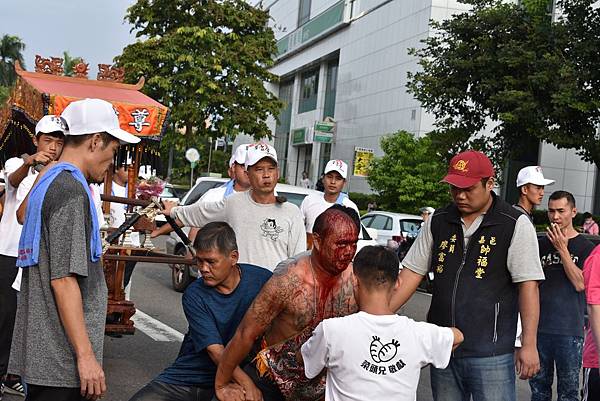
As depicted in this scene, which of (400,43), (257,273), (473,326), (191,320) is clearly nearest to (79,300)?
(191,320)

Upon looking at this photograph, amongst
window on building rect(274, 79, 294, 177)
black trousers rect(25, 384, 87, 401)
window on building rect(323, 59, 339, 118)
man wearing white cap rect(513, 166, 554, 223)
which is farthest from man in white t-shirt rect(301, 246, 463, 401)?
window on building rect(274, 79, 294, 177)

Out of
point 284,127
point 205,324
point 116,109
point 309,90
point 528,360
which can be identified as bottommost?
point 528,360

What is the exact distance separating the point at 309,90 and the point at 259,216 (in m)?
50.6

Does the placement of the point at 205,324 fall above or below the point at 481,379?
above

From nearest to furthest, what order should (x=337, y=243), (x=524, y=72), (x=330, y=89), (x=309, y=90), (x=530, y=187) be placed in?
(x=337, y=243) → (x=530, y=187) → (x=524, y=72) → (x=330, y=89) → (x=309, y=90)

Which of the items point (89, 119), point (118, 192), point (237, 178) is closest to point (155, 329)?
point (118, 192)

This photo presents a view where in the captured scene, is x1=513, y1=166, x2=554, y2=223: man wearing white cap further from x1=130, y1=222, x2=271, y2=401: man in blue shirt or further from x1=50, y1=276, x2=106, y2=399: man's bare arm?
x1=50, y1=276, x2=106, y2=399: man's bare arm

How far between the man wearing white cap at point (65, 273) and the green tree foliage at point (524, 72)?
1836 centimetres

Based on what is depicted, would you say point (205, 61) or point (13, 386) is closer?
point (13, 386)

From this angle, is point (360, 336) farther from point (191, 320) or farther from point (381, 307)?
point (191, 320)

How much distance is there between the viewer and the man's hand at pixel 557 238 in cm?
609

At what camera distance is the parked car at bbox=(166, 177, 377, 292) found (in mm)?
12969

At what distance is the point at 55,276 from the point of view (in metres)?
3.44

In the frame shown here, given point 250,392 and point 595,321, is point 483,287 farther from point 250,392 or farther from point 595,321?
point 250,392
